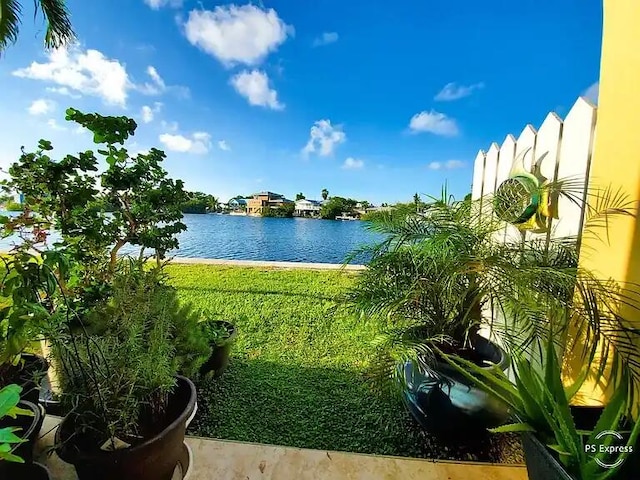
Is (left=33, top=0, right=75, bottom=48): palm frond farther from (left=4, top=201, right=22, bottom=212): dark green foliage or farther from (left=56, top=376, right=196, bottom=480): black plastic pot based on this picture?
(left=56, top=376, right=196, bottom=480): black plastic pot

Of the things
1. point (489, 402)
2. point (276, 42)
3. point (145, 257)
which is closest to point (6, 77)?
point (145, 257)

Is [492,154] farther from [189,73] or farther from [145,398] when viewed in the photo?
[189,73]

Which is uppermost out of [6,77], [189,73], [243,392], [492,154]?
[189,73]

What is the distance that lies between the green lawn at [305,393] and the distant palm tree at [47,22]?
4084 mm

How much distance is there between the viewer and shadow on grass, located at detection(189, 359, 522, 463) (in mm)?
1513

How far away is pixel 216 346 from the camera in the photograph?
1982mm

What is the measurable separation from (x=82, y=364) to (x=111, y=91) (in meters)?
3.26

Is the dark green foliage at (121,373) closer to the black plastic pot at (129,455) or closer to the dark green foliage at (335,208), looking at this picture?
the black plastic pot at (129,455)

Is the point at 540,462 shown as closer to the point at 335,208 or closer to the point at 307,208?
the point at 335,208

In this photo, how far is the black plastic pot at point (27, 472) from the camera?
117 centimetres

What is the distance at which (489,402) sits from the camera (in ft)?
4.57

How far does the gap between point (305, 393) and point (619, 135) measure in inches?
79.5

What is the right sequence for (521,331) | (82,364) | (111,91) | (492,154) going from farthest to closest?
(111,91), (492,154), (521,331), (82,364)

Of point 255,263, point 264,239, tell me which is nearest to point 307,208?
point 264,239
